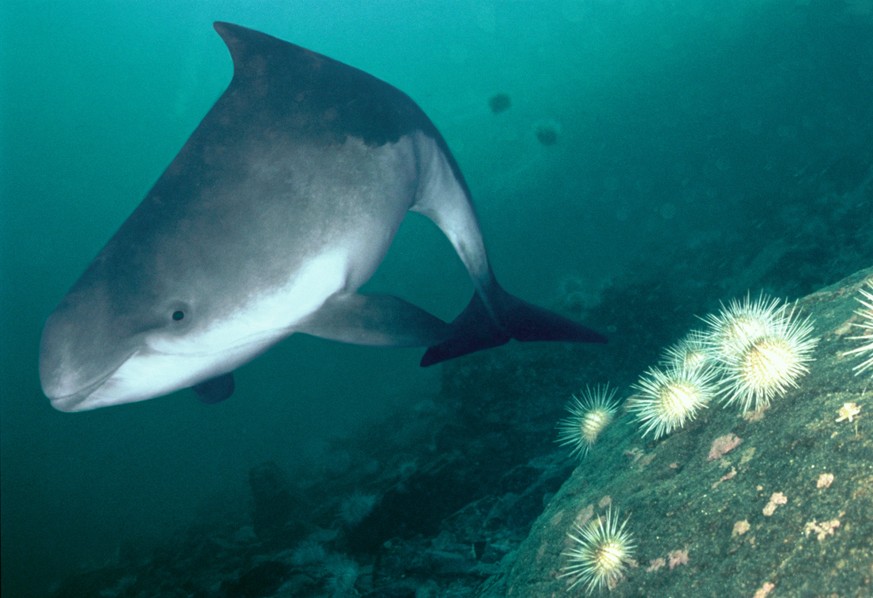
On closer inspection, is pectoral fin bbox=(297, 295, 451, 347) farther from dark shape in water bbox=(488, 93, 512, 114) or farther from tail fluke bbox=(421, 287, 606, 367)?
dark shape in water bbox=(488, 93, 512, 114)

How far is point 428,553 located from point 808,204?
1377cm

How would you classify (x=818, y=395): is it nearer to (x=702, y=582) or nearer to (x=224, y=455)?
(x=702, y=582)

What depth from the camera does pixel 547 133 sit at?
52312 mm

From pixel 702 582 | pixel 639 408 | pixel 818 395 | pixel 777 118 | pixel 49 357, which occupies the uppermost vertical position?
pixel 777 118

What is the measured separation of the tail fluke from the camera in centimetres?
418

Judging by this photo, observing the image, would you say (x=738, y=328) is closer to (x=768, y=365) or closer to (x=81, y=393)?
(x=768, y=365)

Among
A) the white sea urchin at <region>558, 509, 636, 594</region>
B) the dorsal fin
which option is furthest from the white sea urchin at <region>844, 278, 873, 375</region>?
the dorsal fin

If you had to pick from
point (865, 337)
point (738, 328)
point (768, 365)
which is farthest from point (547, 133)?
point (865, 337)

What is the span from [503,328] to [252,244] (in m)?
2.50

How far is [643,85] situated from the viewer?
44.1 metres

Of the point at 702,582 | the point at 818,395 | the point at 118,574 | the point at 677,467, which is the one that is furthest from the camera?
the point at 118,574

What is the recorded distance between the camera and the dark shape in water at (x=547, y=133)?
166 feet

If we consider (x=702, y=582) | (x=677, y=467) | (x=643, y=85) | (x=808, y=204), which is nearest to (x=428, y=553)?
(x=677, y=467)

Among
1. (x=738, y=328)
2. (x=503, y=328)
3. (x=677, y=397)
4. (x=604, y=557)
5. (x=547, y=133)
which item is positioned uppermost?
(x=547, y=133)
